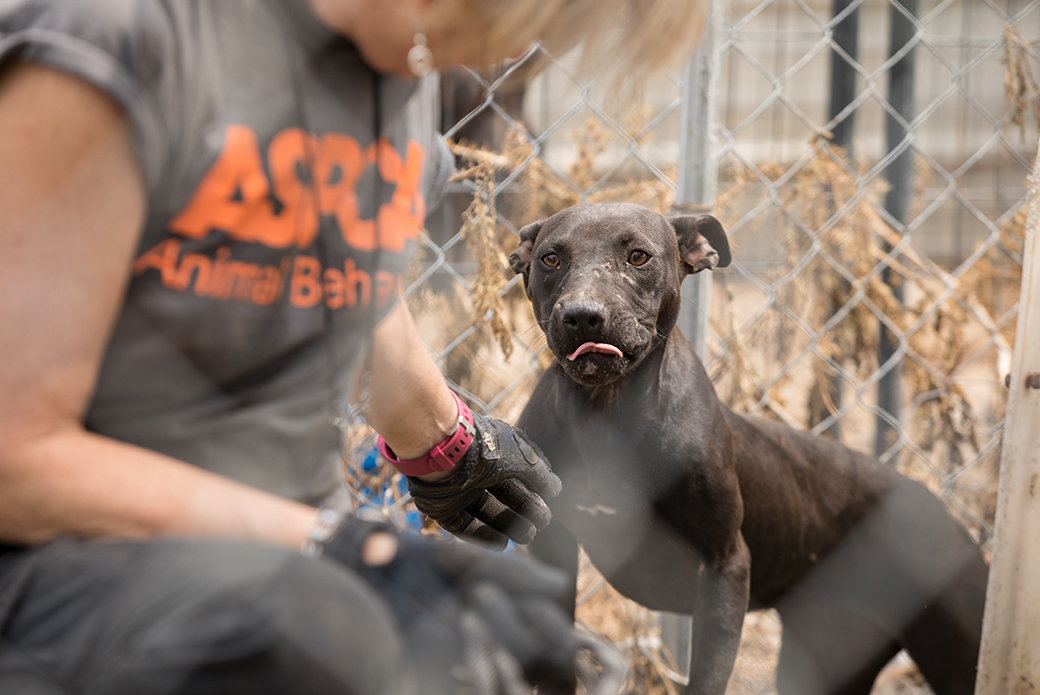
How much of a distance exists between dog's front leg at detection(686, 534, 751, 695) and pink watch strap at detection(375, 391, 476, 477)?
0.63 m

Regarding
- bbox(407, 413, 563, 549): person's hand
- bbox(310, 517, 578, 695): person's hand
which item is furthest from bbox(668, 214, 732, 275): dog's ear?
bbox(310, 517, 578, 695): person's hand

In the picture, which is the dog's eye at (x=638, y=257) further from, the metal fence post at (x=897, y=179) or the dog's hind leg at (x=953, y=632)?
the metal fence post at (x=897, y=179)

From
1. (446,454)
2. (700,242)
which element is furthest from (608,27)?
(700,242)

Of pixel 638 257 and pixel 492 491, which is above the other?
pixel 638 257

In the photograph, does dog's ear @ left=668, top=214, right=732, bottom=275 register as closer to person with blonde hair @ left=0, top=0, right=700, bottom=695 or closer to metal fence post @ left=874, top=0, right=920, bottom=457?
person with blonde hair @ left=0, top=0, right=700, bottom=695

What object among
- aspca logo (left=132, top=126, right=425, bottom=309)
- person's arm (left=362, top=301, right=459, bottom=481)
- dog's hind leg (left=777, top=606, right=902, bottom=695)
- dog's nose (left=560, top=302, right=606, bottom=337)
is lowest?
dog's hind leg (left=777, top=606, right=902, bottom=695)

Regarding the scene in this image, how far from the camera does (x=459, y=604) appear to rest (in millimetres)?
853

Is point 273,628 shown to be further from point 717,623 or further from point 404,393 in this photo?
point 717,623

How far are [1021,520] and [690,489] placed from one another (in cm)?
60

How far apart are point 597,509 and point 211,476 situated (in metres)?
0.99

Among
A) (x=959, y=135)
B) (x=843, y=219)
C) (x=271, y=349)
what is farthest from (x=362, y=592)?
(x=959, y=135)

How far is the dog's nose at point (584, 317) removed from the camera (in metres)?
1.45

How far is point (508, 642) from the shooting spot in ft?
2.76

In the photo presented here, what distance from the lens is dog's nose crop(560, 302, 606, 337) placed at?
4.75ft
